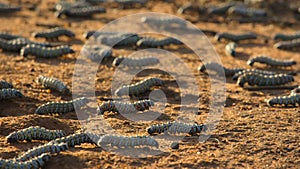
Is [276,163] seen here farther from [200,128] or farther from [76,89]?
[76,89]

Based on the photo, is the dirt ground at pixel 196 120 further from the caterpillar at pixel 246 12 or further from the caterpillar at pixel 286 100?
the caterpillar at pixel 246 12

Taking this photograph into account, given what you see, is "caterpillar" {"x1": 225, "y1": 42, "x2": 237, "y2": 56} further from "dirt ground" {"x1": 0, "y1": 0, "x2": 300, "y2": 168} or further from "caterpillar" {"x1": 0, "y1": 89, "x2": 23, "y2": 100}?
"caterpillar" {"x1": 0, "y1": 89, "x2": 23, "y2": 100}

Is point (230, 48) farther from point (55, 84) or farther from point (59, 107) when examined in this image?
point (59, 107)

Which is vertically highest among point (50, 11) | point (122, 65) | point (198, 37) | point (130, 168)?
point (50, 11)

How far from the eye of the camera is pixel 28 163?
6434 millimetres

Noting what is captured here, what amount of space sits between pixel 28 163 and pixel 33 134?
3.10ft

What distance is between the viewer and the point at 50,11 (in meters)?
17.8

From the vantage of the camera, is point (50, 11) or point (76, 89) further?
point (50, 11)

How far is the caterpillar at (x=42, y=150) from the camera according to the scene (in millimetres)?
6698

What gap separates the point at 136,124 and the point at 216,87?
108 inches

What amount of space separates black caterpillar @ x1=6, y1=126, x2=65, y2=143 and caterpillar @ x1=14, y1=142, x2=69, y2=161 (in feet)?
1.35

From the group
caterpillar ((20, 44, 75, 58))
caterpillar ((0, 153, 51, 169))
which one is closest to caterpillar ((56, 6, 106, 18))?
caterpillar ((20, 44, 75, 58))

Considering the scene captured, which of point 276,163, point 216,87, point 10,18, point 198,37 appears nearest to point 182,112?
point 216,87

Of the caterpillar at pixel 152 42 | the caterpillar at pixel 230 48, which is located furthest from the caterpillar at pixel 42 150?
the caterpillar at pixel 230 48
